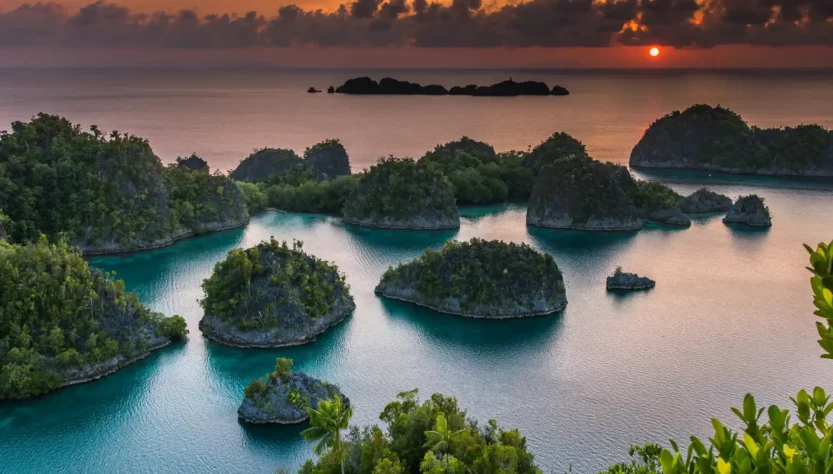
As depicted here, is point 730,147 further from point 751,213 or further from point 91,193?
point 91,193

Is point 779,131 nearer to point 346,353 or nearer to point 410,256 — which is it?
point 410,256

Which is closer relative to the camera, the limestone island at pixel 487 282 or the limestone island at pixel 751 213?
the limestone island at pixel 487 282


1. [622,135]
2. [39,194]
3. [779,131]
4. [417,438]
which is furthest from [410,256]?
[622,135]

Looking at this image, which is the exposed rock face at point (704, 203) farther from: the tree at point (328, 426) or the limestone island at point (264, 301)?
the tree at point (328, 426)

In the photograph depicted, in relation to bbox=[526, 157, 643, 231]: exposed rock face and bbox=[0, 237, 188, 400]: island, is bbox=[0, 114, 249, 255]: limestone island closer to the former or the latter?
bbox=[0, 237, 188, 400]: island

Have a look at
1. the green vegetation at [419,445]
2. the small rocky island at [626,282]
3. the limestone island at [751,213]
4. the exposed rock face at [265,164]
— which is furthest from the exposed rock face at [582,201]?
the green vegetation at [419,445]

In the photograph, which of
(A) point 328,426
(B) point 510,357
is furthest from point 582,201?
(A) point 328,426

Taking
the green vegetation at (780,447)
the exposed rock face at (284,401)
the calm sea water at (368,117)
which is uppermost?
the green vegetation at (780,447)
